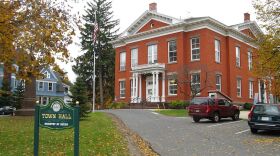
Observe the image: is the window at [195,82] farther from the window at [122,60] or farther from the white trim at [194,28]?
the window at [122,60]

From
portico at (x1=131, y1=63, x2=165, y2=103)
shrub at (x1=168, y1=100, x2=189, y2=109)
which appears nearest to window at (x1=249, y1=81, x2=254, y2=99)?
portico at (x1=131, y1=63, x2=165, y2=103)

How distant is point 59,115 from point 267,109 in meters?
12.9

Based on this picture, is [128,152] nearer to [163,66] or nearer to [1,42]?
[1,42]

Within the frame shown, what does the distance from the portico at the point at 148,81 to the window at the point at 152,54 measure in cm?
162

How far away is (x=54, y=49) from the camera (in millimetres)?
14375

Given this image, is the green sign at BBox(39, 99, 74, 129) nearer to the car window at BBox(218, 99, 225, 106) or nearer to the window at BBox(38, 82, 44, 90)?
the car window at BBox(218, 99, 225, 106)

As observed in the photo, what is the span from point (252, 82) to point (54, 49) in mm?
39038

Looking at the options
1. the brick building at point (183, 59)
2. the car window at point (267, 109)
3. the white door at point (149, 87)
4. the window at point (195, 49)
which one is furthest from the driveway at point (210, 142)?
the white door at point (149, 87)

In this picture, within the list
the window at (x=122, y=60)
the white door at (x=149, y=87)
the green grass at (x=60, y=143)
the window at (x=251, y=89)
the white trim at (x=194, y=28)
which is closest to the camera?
the green grass at (x=60, y=143)

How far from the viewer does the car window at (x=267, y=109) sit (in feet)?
60.5

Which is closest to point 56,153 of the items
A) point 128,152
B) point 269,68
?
point 128,152

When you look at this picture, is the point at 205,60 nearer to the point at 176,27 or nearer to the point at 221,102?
the point at 176,27

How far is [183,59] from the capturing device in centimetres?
4141

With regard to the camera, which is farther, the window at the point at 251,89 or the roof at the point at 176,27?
the window at the point at 251,89
